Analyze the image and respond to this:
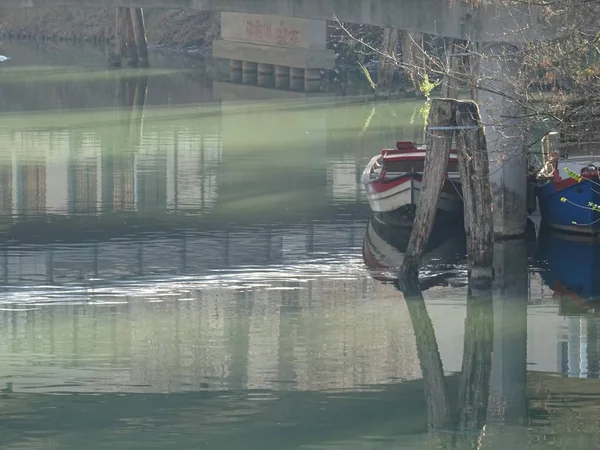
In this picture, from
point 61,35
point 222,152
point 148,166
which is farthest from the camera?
point 61,35

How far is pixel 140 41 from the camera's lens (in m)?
63.1

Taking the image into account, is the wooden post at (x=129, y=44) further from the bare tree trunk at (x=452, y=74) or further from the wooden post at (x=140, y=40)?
the bare tree trunk at (x=452, y=74)

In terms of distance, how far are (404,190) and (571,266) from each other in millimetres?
3527

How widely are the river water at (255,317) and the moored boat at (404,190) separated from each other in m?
0.41

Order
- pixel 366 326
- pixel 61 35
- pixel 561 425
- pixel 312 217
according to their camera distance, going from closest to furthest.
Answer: pixel 561 425
pixel 366 326
pixel 312 217
pixel 61 35

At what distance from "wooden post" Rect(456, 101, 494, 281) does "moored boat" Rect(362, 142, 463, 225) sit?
409cm

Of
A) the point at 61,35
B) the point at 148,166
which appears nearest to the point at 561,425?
the point at 148,166

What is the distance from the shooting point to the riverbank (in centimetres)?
7531

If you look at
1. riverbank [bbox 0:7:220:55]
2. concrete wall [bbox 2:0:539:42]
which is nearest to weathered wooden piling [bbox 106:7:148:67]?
riverbank [bbox 0:7:220:55]

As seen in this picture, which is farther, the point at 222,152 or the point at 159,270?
the point at 222,152

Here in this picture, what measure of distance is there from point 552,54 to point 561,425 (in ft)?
14.5

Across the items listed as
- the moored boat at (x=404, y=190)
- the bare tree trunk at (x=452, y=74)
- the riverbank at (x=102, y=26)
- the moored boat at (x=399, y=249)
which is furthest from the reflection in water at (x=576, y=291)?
the riverbank at (x=102, y=26)

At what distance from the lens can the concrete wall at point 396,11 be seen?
2436 centimetres

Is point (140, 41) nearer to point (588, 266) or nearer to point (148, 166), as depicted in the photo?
point (148, 166)
